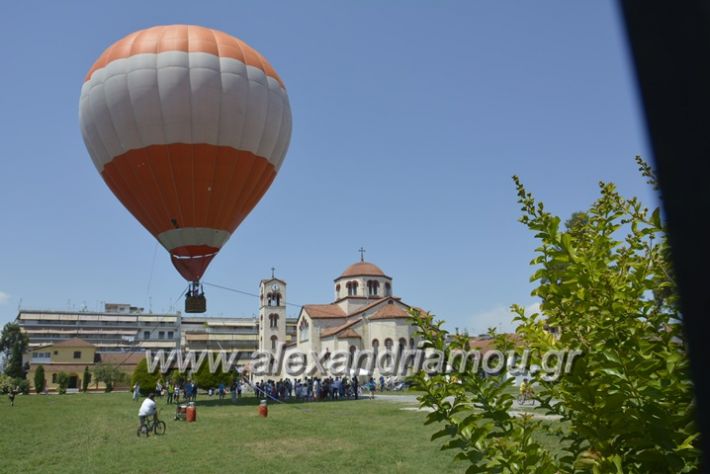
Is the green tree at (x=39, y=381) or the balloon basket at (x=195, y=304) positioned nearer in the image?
the balloon basket at (x=195, y=304)

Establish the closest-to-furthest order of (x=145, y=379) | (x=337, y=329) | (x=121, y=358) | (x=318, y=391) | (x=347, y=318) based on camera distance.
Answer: (x=318, y=391)
(x=145, y=379)
(x=337, y=329)
(x=347, y=318)
(x=121, y=358)

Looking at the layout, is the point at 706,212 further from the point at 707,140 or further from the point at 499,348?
the point at 499,348

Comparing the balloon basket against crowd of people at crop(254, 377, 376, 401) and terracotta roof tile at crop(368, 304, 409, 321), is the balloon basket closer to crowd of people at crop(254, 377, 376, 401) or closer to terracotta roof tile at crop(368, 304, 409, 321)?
crowd of people at crop(254, 377, 376, 401)

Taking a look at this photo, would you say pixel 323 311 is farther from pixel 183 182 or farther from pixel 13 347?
pixel 13 347

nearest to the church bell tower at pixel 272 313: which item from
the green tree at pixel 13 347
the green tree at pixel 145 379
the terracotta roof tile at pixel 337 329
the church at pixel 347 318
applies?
the church at pixel 347 318

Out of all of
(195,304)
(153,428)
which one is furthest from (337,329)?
(153,428)

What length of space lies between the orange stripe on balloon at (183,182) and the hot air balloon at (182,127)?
3cm

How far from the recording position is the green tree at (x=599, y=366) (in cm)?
230

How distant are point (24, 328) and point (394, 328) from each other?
74507mm

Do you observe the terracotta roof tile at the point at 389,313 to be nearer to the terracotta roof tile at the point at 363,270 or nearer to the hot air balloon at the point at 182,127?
the terracotta roof tile at the point at 363,270

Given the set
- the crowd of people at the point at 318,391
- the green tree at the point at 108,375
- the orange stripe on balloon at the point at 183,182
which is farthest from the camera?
the green tree at the point at 108,375

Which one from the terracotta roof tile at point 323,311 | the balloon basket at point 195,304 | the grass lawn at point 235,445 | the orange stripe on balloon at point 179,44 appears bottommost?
the grass lawn at point 235,445

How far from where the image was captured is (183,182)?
1708 centimetres

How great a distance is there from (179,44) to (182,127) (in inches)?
102
